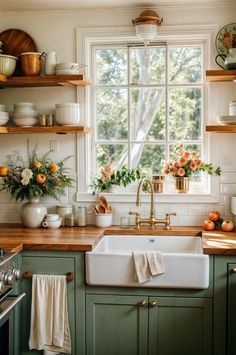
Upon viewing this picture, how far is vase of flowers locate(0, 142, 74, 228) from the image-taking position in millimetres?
3635

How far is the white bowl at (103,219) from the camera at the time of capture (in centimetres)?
371

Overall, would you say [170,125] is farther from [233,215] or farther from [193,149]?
[233,215]

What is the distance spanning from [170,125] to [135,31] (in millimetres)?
752

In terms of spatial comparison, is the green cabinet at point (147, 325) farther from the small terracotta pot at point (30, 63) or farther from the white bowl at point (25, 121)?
the small terracotta pot at point (30, 63)

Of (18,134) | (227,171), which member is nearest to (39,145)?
(18,134)

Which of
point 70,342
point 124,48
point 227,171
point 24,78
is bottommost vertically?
point 70,342

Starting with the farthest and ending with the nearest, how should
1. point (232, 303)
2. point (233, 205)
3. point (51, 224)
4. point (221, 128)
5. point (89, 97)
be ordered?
point (89, 97) → point (51, 224) → point (233, 205) → point (221, 128) → point (232, 303)

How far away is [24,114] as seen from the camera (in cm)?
371

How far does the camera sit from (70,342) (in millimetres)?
3129

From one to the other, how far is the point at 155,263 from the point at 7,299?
89 centimetres

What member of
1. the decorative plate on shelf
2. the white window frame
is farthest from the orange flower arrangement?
the decorative plate on shelf

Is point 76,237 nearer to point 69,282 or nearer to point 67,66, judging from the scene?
point 69,282

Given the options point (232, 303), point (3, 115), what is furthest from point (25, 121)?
point (232, 303)

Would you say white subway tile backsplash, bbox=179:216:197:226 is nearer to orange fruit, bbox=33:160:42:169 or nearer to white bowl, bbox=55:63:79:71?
orange fruit, bbox=33:160:42:169
